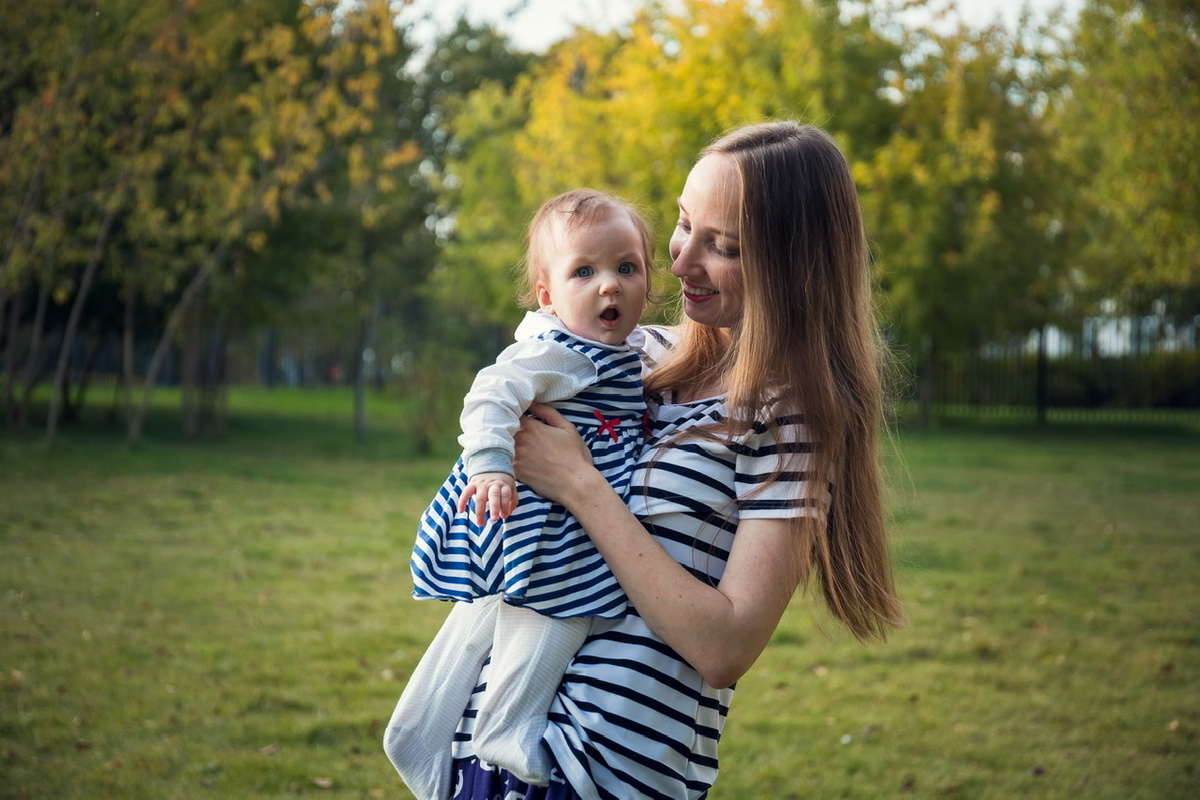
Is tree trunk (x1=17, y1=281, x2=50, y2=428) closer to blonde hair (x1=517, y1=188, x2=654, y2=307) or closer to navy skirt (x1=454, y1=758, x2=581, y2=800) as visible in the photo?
blonde hair (x1=517, y1=188, x2=654, y2=307)

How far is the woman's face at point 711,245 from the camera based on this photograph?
1.98 meters

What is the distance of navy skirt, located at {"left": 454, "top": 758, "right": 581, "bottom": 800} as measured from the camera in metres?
1.77

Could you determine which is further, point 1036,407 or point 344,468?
point 1036,407

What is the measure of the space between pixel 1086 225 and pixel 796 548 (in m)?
23.0

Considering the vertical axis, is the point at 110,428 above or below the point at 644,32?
below

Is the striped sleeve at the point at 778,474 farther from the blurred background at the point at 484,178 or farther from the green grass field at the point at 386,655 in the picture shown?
the blurred background at the point at 484,178

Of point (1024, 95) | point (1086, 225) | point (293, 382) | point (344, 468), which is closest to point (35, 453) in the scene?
point (344, 468)

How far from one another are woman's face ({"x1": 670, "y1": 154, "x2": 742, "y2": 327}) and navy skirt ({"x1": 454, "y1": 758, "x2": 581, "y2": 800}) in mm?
824

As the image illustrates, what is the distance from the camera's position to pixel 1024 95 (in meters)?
20.5

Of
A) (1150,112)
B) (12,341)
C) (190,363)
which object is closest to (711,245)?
(12,341)

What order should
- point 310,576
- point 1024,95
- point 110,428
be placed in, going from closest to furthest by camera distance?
1. point 310,576
2. point 110,428
3. point 1024,95

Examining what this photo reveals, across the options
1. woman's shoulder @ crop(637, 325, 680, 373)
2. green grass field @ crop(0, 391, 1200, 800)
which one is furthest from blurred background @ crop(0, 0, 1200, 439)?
woman's shoulder @ crop(637, 325, 680, 373)

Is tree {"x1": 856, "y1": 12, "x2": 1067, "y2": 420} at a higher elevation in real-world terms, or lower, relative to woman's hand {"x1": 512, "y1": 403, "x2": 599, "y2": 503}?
higher

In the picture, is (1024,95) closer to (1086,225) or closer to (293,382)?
(1086,225)
